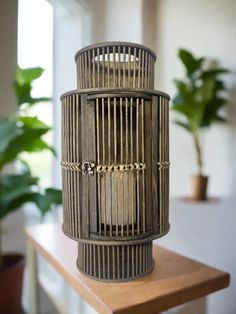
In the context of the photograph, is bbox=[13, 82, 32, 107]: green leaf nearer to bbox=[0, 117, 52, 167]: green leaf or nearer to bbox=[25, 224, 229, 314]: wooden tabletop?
bbox=[0, 117, 52, 167]: green leaf

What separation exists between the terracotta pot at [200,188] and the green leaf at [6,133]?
0.51 metres

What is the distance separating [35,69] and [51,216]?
1.70 ft

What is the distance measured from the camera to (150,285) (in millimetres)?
497

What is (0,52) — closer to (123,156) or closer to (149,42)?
(149,42)

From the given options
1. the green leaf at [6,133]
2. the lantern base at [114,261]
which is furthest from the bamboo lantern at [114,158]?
the green leaf at [6,133]

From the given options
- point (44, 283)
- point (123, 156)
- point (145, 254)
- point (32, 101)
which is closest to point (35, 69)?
point (32, 101)

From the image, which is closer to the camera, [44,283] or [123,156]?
[123,156]

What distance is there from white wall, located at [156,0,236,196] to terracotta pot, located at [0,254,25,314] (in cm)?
53

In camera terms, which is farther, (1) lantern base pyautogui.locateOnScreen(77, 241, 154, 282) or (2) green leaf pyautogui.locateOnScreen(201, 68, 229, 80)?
(2) green leaf pyautogui.locateOnScreen(201, 68, 229, 80)

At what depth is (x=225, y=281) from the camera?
564mm

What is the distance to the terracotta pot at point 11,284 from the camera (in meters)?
0.73

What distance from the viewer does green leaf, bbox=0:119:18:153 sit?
556 mm

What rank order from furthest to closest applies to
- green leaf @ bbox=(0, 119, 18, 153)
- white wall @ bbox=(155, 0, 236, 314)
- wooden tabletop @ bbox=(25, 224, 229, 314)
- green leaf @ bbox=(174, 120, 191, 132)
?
green leaf @ bbox=(174, 120, 191, 132) → white wall @ bbox=(155, 0, 236, 314) → green leaf @ bbox=(0, 119, 18, 153) → wooden tabletop @ bbox=(25, 224, 229, 314)

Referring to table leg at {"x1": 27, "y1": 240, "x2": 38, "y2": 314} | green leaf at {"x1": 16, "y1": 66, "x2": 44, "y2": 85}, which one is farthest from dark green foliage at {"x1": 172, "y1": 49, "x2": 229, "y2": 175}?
table leg at {"x1": 27, "y1": 240, "x2": 38, "y2": 314}
